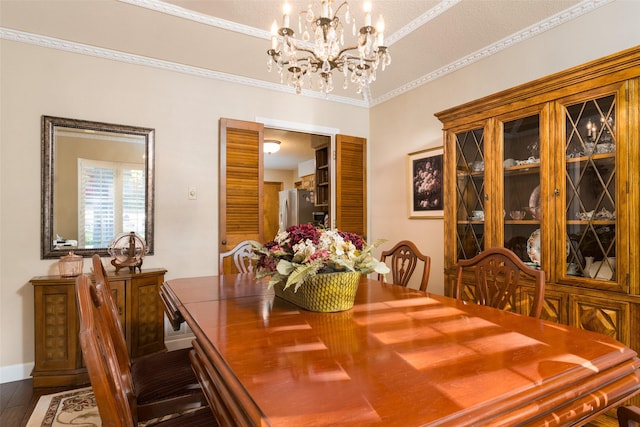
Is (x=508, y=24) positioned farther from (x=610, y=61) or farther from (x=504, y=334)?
(x=504, y=334)

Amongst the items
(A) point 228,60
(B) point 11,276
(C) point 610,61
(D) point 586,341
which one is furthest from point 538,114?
(B) point 11,276

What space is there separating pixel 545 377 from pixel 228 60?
11.3ft

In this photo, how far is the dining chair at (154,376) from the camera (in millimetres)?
1321

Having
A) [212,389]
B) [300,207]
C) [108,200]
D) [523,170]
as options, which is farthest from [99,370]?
[300,207]

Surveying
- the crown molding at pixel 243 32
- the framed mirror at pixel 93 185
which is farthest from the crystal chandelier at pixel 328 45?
the framed mirror at pixel 93 185

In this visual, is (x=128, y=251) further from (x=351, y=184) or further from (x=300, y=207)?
(x=300, y=207)

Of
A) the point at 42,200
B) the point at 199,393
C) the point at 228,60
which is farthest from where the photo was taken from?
the point at 228,60

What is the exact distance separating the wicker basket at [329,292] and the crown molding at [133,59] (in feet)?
A: 9.14

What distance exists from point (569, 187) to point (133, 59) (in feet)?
11.5

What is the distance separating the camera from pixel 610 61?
1824 millimetres

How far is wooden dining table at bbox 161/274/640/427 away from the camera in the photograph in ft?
2.31

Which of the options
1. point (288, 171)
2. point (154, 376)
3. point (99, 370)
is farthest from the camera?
point (288, 171)

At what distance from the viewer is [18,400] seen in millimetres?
2354

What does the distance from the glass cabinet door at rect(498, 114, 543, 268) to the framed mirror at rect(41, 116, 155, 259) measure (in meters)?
2.88
